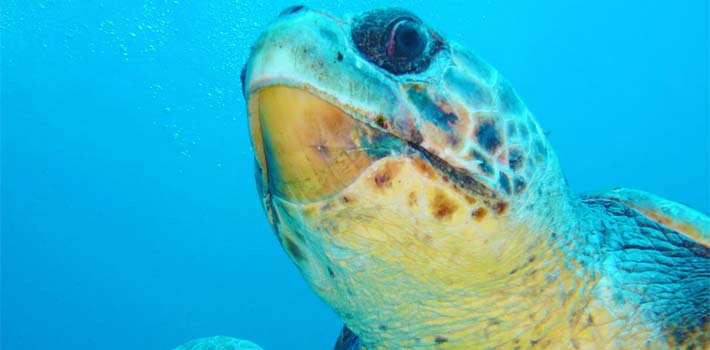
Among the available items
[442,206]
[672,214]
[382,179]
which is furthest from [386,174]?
[672,214]

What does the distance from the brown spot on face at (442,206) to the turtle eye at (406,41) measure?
0.88 feet

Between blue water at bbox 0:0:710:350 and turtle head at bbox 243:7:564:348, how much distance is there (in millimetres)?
20592

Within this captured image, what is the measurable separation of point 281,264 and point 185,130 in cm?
1420

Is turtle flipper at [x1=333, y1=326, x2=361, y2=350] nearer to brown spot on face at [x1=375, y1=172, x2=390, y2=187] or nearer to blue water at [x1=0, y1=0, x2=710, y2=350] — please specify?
brown spot on face at [x1=375, y1=172, x2=390, y2=187]

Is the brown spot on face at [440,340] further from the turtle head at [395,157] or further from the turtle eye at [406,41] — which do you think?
the turtle eye at [406,41]

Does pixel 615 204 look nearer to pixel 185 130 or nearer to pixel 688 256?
pixel 688 256

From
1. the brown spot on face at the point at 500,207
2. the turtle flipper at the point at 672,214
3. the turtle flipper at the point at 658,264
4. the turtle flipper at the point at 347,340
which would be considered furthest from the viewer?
the turtle flipper at the point at 347,340

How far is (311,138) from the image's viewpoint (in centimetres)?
77

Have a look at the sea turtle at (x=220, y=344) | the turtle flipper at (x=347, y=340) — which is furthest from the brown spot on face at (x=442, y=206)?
A: the sea turtle at (x=220, y=344)

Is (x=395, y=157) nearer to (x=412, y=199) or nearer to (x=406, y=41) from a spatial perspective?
(x=412, y=199)

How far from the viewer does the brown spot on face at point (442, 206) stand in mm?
818

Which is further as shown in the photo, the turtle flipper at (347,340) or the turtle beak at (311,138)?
the turtle flipper at (347,340)

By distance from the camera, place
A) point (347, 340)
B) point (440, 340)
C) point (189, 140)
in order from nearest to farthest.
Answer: point (440, 340), point (347, 340), point (189, 140)

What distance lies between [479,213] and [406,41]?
13.9 inches
